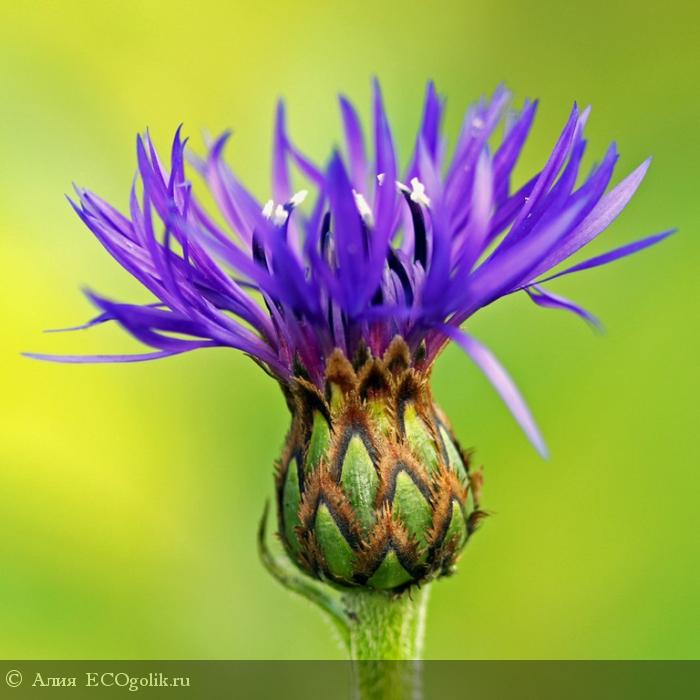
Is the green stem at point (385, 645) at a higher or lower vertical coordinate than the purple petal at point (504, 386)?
lower

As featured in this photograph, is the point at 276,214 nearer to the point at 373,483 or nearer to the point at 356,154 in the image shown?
the point at 356,154

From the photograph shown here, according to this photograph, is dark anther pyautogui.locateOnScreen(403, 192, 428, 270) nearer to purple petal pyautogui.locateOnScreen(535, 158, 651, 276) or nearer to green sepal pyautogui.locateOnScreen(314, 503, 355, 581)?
purple petal pyautogui.locateOnScreen(535, 158, 651, 276)

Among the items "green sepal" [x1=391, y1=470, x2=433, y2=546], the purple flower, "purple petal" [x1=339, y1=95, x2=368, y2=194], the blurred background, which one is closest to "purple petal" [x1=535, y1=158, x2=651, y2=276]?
the purple flower

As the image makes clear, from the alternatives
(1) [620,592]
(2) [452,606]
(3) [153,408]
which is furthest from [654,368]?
(3) [153,408]

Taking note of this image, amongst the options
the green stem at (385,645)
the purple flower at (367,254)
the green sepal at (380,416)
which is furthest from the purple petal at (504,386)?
the green stem at (385,645)

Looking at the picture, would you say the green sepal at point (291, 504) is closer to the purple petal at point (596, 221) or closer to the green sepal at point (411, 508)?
the green sepal at point (411, 508)
